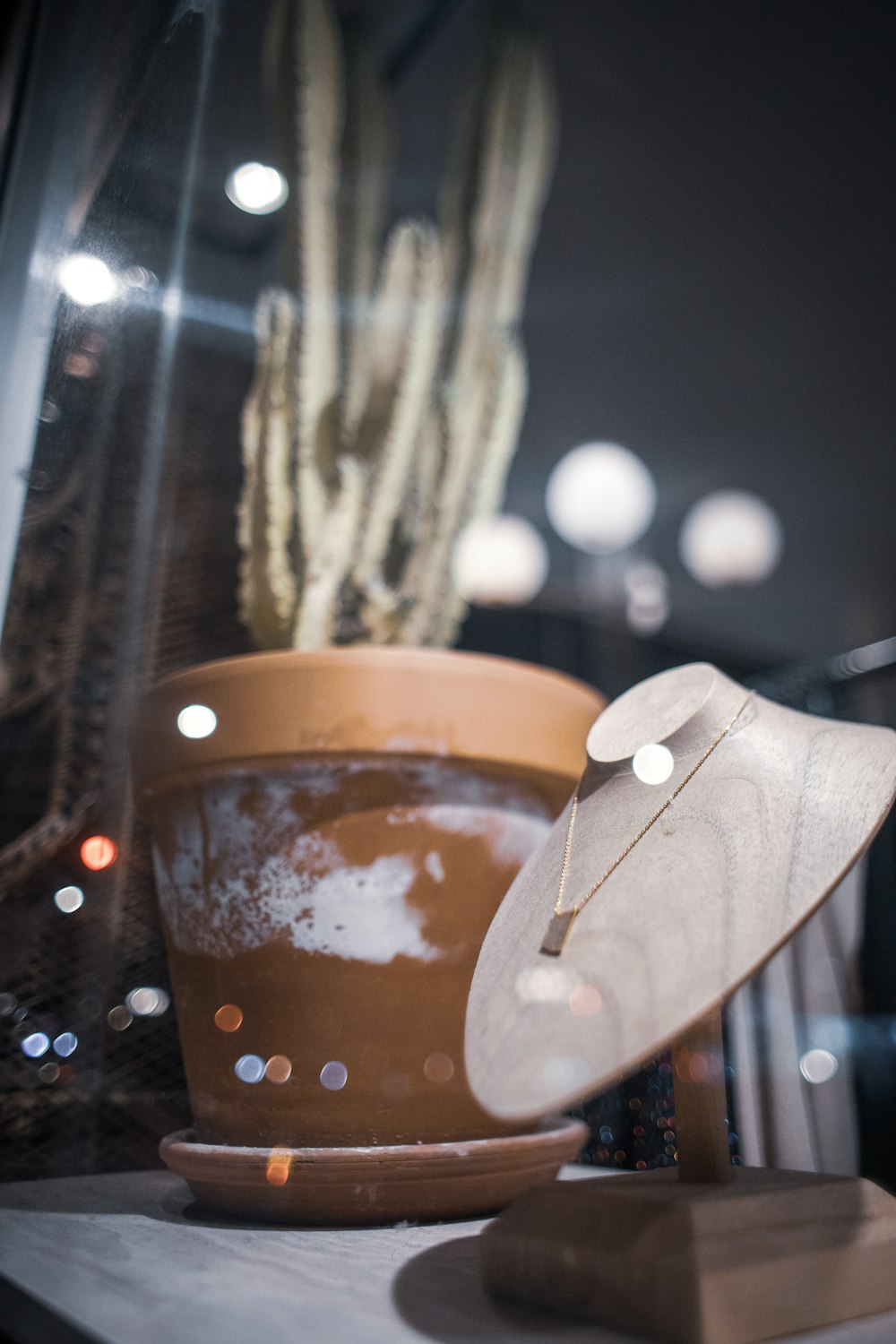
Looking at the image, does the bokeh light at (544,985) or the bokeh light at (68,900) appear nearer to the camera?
the bokeh light at (544,985)

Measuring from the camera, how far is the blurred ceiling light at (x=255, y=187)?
3.34ft

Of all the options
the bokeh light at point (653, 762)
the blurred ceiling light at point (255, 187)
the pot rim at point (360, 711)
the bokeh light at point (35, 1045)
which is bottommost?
the bokeh light at point (35, 1045)

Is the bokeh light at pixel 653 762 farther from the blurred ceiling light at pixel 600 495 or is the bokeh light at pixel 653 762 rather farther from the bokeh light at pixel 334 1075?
the blurred ceiling light at pixel 600 495

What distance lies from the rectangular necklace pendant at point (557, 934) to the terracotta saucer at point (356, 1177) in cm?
21

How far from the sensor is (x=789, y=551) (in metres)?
2.69

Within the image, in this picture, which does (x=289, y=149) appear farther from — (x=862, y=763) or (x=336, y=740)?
(x=862, y=763)

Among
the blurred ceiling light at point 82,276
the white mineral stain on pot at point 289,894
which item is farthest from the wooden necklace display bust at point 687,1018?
the blurred ceiling light at point 82,276

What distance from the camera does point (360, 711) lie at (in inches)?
22.6

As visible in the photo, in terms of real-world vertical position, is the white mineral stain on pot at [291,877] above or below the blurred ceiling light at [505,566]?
below

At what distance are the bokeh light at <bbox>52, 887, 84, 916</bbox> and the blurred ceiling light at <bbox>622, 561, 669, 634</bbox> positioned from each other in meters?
1.88

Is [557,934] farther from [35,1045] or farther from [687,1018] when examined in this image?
[35,1045]

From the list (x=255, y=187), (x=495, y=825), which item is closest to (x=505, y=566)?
(x=255, y=187)

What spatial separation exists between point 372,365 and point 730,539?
4.92ft

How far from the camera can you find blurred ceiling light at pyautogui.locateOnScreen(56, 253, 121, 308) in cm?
57
